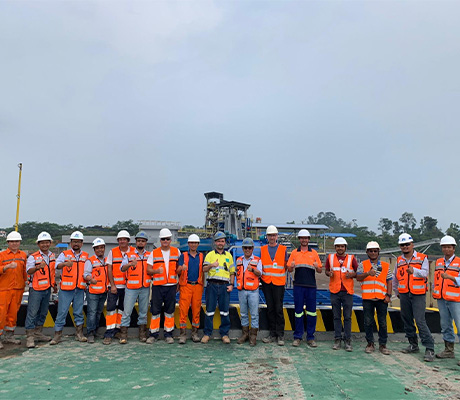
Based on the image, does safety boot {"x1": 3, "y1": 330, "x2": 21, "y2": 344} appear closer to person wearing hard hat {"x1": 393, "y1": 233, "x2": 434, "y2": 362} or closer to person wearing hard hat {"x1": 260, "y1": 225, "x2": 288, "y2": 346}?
person wearing hard hat {"x1": 260, "y1": 225, "x2": 288, "y2": 346}

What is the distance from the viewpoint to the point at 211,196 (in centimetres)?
3462

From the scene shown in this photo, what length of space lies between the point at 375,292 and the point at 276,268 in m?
1.68

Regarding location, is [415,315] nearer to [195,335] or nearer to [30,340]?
[195,335]

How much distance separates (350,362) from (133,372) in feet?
10.2

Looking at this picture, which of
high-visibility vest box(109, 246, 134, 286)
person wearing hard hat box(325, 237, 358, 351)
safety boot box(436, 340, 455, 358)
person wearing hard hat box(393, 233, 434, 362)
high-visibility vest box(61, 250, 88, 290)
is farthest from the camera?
high-visibility vest box(109, 246, 134, 286)

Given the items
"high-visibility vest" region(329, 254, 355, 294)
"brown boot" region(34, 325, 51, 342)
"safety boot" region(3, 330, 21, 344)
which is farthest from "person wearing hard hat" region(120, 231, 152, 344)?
"high-visibility vest" region(329, 254, 355, 294)

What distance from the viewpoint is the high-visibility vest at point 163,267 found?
5582 millimetres

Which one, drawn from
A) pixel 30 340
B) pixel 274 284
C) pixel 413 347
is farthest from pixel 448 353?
pixel 30 340

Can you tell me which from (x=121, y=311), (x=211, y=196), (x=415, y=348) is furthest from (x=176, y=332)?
(x=211, y=196)

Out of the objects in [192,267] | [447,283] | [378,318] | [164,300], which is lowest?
[378,318]

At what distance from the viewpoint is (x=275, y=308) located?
18.5 ft

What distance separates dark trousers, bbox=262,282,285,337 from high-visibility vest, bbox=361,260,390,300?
1407mm

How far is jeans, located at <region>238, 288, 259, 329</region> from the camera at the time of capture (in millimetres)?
5496

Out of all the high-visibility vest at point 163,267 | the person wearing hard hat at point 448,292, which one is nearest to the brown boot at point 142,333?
the high-visibility vest at point 163,267
